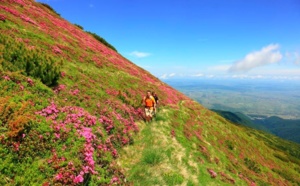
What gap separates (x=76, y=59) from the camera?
25906 millimetres

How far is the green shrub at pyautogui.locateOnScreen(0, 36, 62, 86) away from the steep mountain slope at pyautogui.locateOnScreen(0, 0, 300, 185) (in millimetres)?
61

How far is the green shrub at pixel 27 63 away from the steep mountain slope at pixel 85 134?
6cm

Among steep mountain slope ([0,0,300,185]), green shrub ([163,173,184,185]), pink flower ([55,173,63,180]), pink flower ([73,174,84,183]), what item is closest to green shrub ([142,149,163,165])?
steep mountain slope ([0,0,300,185])

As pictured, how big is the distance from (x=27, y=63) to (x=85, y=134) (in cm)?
769

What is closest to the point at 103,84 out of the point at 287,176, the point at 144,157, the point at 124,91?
the point at 124,91

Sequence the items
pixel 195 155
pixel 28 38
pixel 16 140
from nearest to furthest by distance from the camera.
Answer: pixel 16 140, pixel 195 155, pixel 28 38

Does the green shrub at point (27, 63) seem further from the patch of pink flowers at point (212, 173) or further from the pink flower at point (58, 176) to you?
the patch of pink flowers at point (212, 173)

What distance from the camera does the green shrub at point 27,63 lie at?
1492 cm

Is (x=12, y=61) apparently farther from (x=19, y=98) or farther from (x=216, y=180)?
(x=216, y=180)

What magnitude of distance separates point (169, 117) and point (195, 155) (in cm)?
627

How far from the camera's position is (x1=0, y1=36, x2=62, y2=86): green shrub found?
14.9 m

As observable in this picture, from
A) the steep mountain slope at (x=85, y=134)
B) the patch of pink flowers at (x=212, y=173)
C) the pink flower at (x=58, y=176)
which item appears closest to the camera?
the pink flower at (x=58, y=176)

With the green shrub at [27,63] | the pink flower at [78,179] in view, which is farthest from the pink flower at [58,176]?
the green shrub at [27,63]

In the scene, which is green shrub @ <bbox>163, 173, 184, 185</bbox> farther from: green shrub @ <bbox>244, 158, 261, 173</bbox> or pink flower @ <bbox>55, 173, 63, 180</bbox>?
green shrub @ <bbox>244, 158, 261, 173</bbox>
